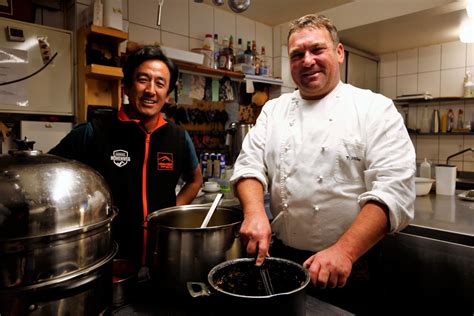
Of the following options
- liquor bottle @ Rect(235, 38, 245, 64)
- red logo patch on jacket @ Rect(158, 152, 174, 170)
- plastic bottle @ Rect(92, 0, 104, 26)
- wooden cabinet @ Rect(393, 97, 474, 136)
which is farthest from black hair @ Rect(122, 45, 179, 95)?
wooden cabinet @ Rect(393, 97, 474, 136)

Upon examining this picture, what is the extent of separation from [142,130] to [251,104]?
2.33 metres

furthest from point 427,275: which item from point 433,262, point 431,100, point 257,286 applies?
point 431,100

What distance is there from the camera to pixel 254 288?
0.74 meters

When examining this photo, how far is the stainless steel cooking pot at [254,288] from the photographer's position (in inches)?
22.2

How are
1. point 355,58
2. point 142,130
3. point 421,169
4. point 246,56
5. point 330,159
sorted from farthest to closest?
point 355,58, point 246,56, point 421,169, point 142,130, point 330,159

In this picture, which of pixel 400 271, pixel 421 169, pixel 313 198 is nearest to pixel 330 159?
pixel 313 198

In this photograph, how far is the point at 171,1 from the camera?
3.02m

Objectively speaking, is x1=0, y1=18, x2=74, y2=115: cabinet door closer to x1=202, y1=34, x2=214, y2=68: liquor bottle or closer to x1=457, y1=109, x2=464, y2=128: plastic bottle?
x1=202, y1=34, x2=214, y2=68: liquor bottle

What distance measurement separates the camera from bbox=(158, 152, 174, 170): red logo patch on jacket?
1530mm

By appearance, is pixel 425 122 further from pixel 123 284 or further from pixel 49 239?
pixel 49 239

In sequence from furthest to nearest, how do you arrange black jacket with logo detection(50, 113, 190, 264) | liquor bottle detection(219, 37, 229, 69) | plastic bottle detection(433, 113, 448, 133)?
plastic bottle detection(433, 113, 448, 133)
liquor bottle detection(219, 37, 229, 69)
black jacket with logo detection(50, 113, 190, 264)

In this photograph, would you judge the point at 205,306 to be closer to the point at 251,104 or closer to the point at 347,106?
the point at 347,106

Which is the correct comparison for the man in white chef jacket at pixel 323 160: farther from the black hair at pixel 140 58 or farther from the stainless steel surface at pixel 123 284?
the black hair at pixel 140 58

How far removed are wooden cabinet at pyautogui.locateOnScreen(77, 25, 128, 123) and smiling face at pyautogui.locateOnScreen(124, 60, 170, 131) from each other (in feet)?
3.11
